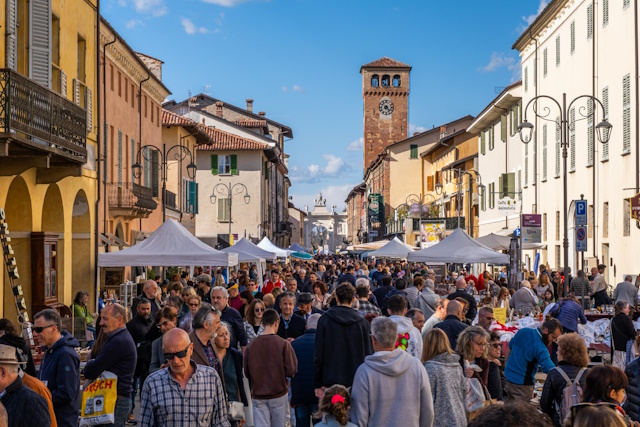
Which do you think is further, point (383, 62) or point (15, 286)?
point (383, 62)

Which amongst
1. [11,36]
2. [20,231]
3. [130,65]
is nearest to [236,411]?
[11,36]

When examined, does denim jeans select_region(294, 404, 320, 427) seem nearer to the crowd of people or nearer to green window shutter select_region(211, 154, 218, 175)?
the crowd of people

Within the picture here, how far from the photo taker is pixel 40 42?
740 inches

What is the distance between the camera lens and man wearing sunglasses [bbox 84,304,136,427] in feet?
29.1

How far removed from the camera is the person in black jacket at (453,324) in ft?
37.6

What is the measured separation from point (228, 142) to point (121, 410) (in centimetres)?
6301

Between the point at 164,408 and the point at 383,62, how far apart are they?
117360mm

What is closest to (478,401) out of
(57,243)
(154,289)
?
(154,289)

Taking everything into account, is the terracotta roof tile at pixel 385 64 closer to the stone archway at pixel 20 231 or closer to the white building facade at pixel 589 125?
the white building facade at pixel 589 125

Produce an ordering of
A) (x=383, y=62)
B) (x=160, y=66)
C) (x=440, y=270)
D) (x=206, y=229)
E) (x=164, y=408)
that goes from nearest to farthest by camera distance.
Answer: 1. (x=164, y=408)
2. (x=440, y=270)
3. (x=160, y=66)
4. (x=206, y=229)
5. (x=383, y=62)

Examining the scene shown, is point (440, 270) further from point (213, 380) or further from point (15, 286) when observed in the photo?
point (213, 380)

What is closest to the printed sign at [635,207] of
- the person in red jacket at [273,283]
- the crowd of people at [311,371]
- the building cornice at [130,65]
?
the person in red jacket at [273,283]

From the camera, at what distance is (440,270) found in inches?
1841

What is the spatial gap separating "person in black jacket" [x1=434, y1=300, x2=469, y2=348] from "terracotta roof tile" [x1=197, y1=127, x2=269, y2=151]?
5928cm
